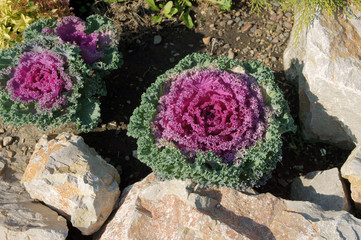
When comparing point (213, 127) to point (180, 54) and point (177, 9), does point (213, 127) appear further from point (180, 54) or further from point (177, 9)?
point (177, 9)

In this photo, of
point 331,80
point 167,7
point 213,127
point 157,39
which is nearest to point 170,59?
point 157,39

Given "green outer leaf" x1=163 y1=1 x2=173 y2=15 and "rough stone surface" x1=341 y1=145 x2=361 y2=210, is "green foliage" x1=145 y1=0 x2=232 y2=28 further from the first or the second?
"rough stone surface" x1=341 y1=145 x2=361 y2=210

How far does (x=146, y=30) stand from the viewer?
462 centimetres

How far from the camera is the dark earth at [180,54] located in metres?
3.85

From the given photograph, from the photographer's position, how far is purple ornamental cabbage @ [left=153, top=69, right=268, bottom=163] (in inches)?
115

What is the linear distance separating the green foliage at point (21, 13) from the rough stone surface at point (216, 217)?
2.43 meters

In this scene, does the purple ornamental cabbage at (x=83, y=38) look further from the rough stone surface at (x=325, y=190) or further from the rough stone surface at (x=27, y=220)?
the rough stone surface at (x=325, y=190)

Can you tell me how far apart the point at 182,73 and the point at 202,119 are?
540 millimetres

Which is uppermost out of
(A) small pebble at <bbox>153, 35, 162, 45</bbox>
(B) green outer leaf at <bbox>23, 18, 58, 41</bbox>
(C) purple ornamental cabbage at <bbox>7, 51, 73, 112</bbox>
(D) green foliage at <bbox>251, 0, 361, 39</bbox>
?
(D) green foliage at <bbox>251, 0, 361, 39</bbox>

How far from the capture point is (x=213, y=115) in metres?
3.01

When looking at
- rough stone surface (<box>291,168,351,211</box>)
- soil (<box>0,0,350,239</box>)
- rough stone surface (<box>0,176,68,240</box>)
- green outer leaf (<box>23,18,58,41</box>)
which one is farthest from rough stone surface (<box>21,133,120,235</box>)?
rough stone surface (<box>291,168,351,211</box>)

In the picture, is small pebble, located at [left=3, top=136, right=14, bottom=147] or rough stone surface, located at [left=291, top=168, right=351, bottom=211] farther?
small pebble, located at [left=3, top=136, right=14, bottom=147]

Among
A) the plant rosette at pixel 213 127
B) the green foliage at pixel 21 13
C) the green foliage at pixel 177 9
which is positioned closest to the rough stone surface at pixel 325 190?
the plant rosette at pixel 213 127

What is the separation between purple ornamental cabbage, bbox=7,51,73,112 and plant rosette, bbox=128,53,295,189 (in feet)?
2.75
